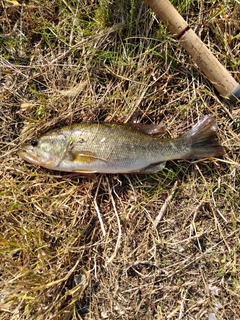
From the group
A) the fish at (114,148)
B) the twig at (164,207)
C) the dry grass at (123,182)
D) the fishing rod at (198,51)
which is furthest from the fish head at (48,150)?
the fishing rod at (198,51)

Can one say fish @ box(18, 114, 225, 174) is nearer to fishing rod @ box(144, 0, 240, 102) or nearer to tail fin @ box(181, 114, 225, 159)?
tail fin @ box(181, 114, 225, 159)

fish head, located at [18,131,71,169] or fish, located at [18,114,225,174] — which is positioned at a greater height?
fish head, located at [18,131,71,169]

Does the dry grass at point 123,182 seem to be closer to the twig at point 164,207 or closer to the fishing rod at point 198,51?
the twig at point 164,207

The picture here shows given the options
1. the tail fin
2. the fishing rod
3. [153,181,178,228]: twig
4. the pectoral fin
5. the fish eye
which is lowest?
[153,181,178,228]: twig

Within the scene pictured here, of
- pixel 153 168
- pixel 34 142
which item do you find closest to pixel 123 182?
pixel 153 168

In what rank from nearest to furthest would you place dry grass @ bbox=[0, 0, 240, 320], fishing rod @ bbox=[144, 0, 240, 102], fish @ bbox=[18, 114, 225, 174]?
fishing rod @ bbox=[144, 0, 240, 102] → fish @ bbox=[18, 114, 225, 174] → dry grass @ bbox=[0, 0, 240, 320]

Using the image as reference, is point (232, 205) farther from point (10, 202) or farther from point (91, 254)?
point (10, 202)

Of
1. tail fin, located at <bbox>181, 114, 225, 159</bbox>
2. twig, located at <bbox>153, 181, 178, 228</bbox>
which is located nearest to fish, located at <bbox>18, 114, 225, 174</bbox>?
tail fin, located at <bbox>181, 114, 225, 159</bbox>
